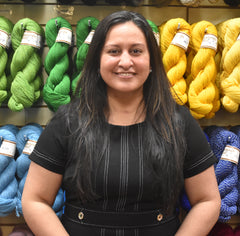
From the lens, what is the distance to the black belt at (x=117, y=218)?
84 centimetres

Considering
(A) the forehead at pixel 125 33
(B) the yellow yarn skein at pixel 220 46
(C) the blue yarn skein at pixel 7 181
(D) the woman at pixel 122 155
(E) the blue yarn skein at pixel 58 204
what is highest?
(A) the forehead at pixel 125 33

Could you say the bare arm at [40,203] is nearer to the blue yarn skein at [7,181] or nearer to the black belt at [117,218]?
the black belt at [117,218]

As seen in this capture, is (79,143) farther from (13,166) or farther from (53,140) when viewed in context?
(13,166)

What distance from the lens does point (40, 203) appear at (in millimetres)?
845

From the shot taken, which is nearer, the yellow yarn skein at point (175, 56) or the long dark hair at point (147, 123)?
the long dark hair at point (147, 123)

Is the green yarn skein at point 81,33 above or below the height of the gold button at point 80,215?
above

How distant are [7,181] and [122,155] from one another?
615 mm

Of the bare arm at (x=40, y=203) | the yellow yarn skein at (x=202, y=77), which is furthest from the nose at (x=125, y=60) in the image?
the yellow yarn skein at (x=202, y=77)

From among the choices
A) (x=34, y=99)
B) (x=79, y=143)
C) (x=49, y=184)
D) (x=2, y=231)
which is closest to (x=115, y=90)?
(x=79, y=143)

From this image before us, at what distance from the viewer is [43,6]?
1.36m

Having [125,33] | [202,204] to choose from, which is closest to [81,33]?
[125,33]

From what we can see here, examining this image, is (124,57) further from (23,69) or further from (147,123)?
(23,69)

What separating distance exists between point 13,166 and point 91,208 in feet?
1.68

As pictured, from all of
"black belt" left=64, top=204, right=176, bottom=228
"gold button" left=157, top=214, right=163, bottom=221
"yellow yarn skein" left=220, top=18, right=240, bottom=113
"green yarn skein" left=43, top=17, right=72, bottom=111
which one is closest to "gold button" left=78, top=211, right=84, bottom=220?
"black belt" left=64, top=204, right=176, bottom=228
